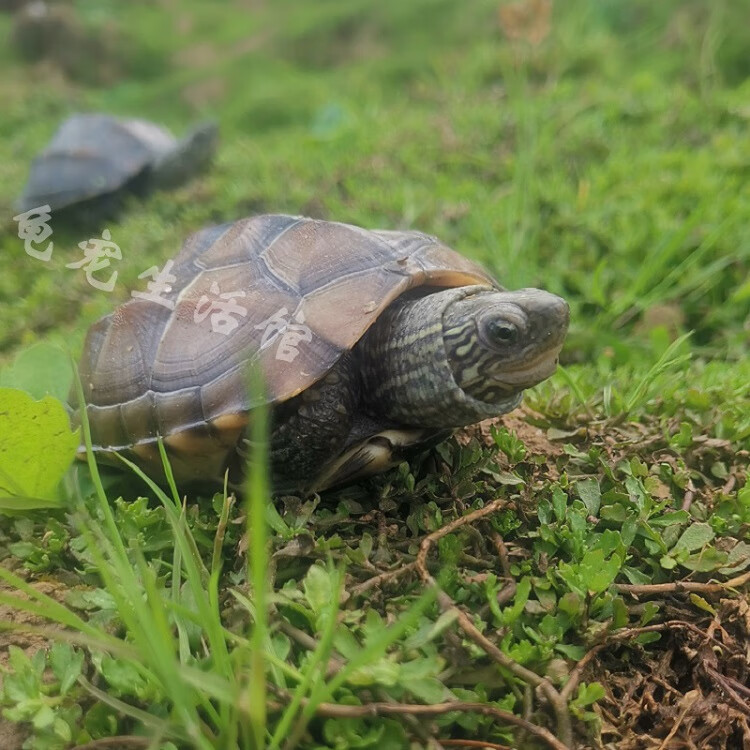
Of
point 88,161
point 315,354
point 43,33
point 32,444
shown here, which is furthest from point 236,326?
point 43,33

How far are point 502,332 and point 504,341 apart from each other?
19 mm

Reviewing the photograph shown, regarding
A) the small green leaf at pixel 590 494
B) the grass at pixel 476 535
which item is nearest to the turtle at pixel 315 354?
the grass at pixel 476 535

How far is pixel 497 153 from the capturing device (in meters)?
3.96

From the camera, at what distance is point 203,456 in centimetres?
145

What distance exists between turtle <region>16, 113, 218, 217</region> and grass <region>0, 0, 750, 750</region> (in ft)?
2.08

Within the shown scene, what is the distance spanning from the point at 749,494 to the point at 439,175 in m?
2.82

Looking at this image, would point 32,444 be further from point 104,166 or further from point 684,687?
point 104,166

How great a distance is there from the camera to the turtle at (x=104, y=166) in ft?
14.3

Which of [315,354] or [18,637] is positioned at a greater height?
[315,354]

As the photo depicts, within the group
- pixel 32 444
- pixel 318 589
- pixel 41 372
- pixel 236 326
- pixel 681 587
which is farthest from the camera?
pixel 41 372

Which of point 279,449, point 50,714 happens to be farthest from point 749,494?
point 50,714

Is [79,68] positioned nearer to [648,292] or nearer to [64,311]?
[64,311]

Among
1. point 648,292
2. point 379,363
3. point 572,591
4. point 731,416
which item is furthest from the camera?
point 648,292

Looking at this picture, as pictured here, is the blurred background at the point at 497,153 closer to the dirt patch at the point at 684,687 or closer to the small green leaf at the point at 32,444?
the dirt patch at the point at 684,687
